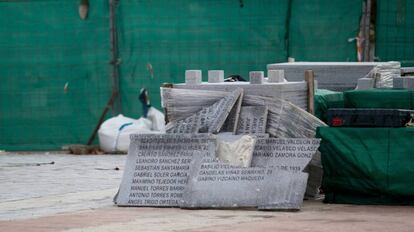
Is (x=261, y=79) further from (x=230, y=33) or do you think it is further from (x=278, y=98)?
(x=230, y=33)

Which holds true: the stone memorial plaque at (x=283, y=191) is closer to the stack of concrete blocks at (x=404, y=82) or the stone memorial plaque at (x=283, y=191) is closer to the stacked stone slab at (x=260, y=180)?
the stacked stone slab at (x=260, y=180)

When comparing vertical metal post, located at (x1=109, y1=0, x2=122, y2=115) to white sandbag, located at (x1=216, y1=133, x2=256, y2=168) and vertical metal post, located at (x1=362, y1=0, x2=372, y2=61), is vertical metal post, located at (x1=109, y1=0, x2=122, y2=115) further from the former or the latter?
white sandbag, located at (x1=216, y1=133, x2=256, y2=168)

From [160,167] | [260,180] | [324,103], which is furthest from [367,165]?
[160,167]

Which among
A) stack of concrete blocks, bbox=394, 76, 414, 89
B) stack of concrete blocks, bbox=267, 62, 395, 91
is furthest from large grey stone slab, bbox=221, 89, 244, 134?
stack of concrete blocks, bbox=267, 62, 395, 91

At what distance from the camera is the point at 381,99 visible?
1352cm

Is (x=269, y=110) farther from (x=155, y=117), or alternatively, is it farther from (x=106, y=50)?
(x=106, y=50)

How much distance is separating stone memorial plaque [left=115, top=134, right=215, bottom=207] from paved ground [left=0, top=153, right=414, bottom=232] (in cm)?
24

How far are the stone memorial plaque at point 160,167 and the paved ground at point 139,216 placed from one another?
0.24m

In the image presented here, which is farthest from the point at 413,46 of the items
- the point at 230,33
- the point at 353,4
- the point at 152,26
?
the point at 152,26

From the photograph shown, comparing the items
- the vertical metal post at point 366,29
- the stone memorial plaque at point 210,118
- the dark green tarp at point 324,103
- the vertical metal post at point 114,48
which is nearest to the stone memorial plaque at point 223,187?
the stone memorial plaque at point 210,118

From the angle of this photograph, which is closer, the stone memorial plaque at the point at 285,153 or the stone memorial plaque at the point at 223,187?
the stone memorial plaque at the point at 223,187

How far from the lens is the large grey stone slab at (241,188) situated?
1230cm

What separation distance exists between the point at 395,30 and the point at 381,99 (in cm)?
674

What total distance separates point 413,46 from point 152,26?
14.8ft
